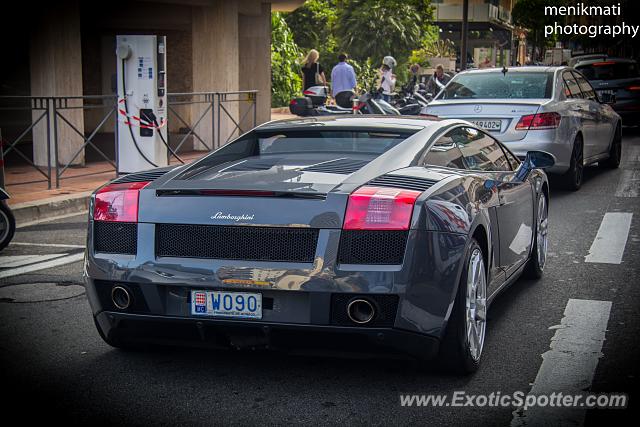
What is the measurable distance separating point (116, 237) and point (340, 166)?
1180mm

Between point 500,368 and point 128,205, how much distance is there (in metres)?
2.07

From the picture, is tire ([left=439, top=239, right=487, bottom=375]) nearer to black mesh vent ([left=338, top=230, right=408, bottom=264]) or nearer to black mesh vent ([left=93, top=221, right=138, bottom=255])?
black mesh vent ([left=338, top=230, right=408, bottom=264])

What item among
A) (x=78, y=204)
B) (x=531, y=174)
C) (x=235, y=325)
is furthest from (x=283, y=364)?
(x=78, y=204)

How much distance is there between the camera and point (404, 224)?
4562 millimetres

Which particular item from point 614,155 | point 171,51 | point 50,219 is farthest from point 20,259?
point 171,51

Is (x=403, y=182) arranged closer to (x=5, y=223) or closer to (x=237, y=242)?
(x=237, y=242)

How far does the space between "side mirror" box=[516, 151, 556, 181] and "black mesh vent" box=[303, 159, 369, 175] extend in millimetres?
1811

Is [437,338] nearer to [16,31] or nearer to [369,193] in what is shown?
[369,193]

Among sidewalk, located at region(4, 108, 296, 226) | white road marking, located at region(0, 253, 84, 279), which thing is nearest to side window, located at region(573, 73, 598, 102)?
sidewalk, located at region(4, 108, 296, 226)

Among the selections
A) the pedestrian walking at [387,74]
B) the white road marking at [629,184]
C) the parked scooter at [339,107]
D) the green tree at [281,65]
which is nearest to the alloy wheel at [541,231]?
the white road marking at [629,184]

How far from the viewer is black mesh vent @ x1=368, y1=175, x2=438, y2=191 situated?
4.81 meters

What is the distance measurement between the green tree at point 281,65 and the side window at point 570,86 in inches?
745

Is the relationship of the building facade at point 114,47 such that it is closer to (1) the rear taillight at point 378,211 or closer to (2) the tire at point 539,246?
(2) the tire at point 539,246

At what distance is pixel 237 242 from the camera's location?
468 cm
